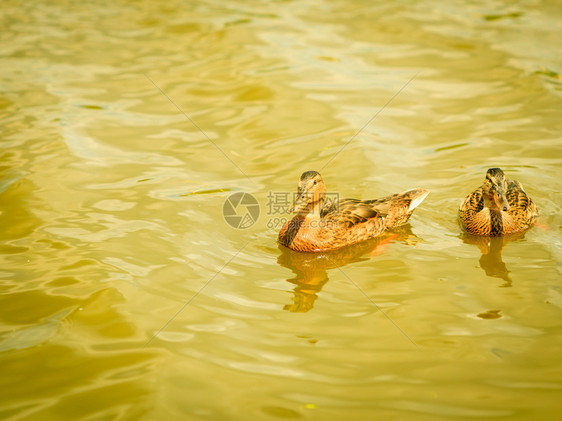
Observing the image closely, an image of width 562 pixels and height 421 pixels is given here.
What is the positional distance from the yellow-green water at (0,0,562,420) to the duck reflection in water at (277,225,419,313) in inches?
1.5

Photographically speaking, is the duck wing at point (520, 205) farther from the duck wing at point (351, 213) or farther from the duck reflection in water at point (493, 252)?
the duck wing at point (351, 213)

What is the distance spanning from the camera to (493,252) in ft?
23.6

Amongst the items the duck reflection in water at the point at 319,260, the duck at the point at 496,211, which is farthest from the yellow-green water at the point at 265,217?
the duck at the point at 496,211

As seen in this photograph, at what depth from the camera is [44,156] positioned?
9.22 metres

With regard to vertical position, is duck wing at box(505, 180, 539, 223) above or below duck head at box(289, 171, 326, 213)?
below

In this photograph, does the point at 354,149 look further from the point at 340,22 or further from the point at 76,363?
the point at 340,22

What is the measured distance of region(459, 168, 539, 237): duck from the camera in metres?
7.50

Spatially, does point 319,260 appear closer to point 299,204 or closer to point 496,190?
point 299,204

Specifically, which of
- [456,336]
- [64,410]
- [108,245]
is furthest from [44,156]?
[456,336]

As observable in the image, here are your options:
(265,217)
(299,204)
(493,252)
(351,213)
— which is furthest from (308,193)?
(493,252)

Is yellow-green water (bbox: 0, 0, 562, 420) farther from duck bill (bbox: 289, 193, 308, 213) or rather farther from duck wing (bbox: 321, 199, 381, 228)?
duck bill (bbox: 289, 193, 308, 213)

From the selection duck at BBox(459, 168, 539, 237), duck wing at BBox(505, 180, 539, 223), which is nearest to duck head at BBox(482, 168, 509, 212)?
duck at BBox(459, 168, 539, 237)

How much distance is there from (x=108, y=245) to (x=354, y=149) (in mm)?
4611

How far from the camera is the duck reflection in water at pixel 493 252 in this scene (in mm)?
6531
